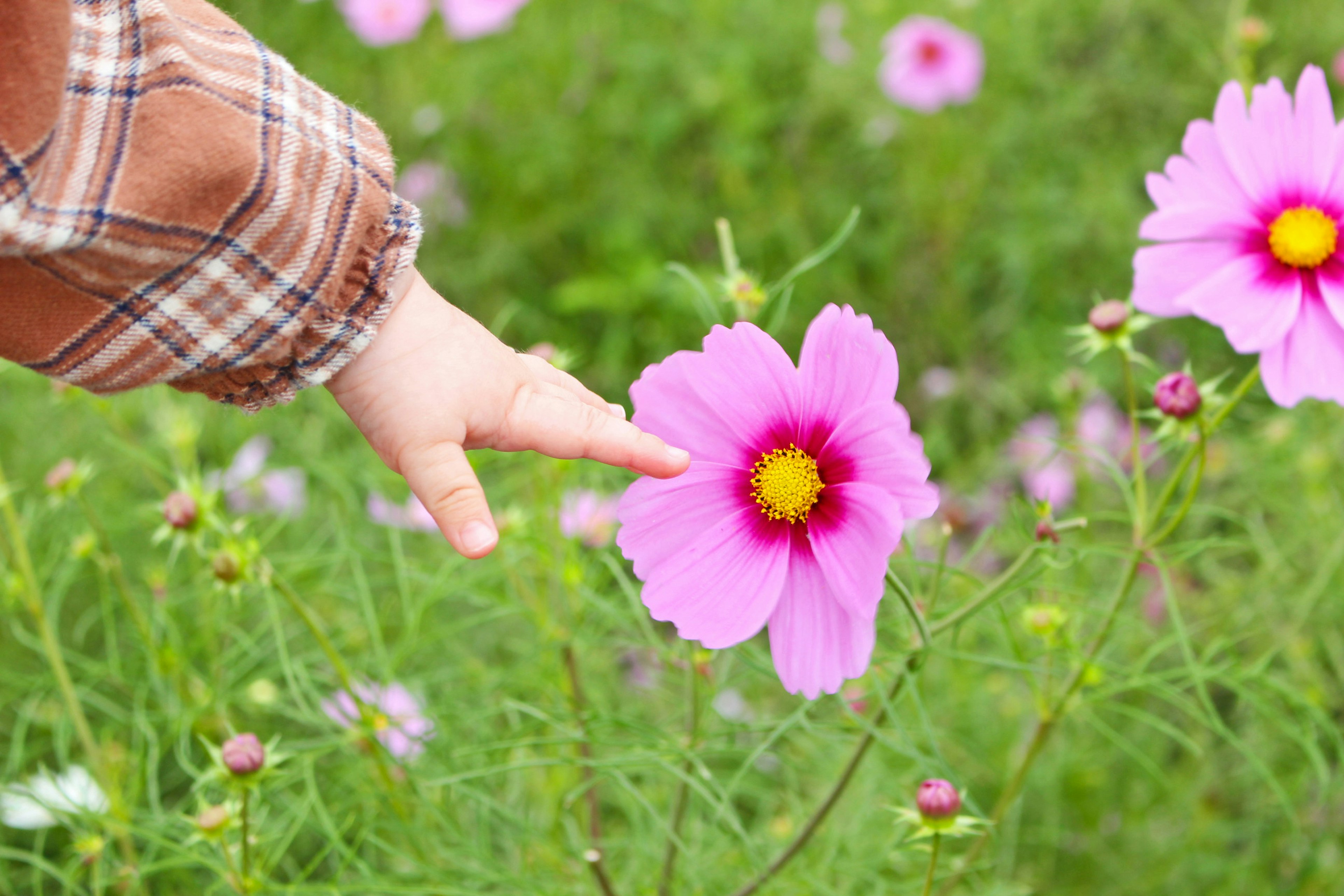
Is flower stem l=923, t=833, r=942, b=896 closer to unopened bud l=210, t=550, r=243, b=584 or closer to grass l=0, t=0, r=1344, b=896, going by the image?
grass l=0, t=0, r=1344, b=896

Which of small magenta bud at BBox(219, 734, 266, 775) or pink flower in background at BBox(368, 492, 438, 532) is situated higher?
small magenta bud at BBox(219, 734, 266, 775)

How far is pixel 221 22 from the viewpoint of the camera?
2.03 feet

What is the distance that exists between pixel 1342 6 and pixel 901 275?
87cm

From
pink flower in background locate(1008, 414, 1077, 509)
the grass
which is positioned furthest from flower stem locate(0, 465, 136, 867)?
pink flower in background locate(1008, 414, 1077, 509)

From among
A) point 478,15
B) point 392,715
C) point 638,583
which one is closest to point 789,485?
point 638,583

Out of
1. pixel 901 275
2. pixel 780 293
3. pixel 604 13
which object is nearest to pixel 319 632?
pixel 780 293

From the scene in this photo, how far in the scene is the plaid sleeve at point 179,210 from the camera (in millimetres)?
526

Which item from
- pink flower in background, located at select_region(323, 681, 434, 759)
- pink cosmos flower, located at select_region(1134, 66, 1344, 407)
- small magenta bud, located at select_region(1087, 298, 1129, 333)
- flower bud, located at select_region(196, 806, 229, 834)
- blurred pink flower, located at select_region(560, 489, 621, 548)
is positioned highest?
pink cosmos flower, located at select_region(1134, 66, 1344, 407)

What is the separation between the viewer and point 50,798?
36.5 inches

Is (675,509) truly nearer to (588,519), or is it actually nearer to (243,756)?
(243,756)

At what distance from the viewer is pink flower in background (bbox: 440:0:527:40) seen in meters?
1.93

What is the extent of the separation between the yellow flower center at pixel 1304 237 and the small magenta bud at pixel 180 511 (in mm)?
706

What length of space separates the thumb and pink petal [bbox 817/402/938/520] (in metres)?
0.18

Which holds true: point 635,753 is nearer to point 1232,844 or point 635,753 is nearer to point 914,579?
point 914,579
